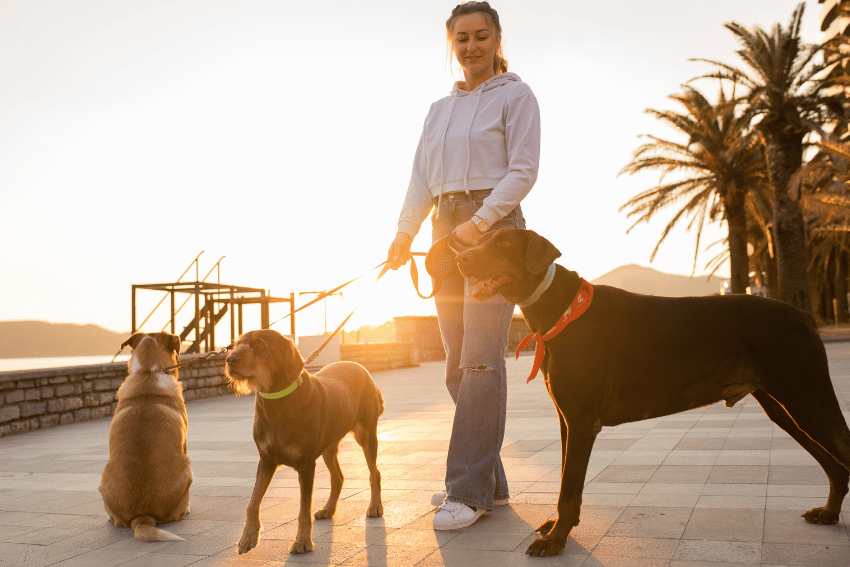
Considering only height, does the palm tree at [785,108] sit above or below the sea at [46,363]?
above

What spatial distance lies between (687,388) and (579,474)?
25.3 inches

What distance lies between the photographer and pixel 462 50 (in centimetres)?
394

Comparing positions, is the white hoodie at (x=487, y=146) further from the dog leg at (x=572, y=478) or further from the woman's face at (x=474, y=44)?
the dog leg at (x=572, y=478)

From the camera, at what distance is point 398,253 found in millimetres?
3951

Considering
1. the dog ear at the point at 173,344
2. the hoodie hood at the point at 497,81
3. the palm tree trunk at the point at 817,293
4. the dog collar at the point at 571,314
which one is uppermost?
the hoodie hood at the point at 497,81

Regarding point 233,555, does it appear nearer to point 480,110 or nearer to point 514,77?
point 480,110

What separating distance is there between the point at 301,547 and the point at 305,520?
0.12m

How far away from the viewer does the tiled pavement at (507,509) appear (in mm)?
2984

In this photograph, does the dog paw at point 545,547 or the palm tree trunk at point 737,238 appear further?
the palm tree trunk at point 737,238

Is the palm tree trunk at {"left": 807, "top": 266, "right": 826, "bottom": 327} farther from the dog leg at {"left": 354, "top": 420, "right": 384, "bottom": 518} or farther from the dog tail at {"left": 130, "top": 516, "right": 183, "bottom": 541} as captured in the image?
the dog tail at {"left": 130, "top": 516, "right": 183, "bottom": 541}

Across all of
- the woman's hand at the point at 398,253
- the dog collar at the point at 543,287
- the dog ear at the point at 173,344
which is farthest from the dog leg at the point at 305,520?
the dog ear at the point at 173,344

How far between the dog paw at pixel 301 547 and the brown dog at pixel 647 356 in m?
1.05

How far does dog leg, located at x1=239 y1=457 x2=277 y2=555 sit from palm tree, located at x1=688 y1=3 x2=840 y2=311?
21.5m

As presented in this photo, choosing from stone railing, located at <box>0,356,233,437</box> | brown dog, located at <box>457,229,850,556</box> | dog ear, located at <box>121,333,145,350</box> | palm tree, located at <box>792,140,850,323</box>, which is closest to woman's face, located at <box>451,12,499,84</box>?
brown dog, located at <box>457,229,850,556</box>
